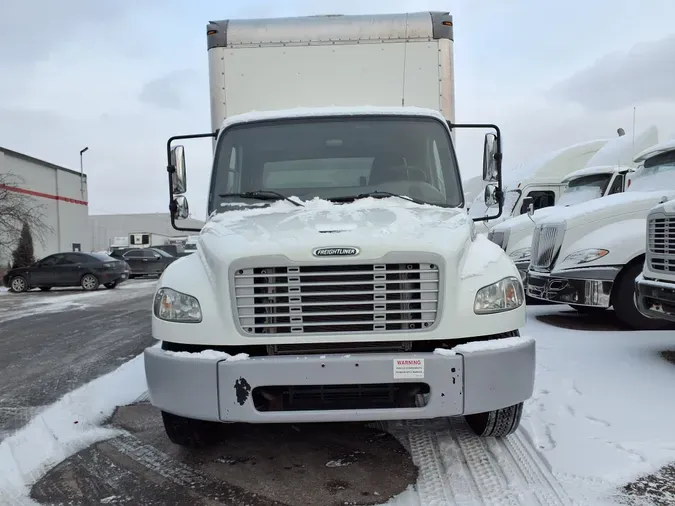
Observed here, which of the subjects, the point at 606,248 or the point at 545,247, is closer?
the point at 606,248

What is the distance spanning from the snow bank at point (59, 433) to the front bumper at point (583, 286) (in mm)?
5347

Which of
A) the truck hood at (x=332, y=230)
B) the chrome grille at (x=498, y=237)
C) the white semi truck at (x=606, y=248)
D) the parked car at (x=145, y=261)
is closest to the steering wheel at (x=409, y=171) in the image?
the truck hood at (x=332, y=230)

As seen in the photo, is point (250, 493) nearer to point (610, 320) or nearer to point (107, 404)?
point (107, 404)

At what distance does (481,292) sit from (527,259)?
7.00 metres

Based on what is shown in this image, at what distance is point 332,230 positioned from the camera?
11.5 feet

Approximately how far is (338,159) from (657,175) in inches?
225

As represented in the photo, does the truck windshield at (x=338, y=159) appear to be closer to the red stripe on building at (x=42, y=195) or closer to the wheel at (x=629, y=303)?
the wheel at (x=629, y=303)

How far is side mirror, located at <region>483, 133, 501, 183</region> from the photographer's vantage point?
4.92 meters

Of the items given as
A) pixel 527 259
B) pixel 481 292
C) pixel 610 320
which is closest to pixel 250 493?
pixel 481 292

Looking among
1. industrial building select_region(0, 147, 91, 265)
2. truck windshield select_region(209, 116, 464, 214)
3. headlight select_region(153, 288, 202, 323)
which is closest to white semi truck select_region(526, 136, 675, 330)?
truck windshield select_region(209, 116, 464, 214)

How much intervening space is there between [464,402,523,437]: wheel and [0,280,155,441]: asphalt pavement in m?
3.47

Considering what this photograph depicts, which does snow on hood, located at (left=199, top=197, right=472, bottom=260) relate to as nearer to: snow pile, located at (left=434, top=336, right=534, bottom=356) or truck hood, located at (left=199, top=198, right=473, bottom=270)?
truck hood, located at (left=199, top=198, right=473, bottom=270)

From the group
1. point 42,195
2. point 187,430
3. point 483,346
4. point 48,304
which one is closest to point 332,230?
point 483,346

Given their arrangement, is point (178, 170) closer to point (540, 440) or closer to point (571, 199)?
point (540, 440)
